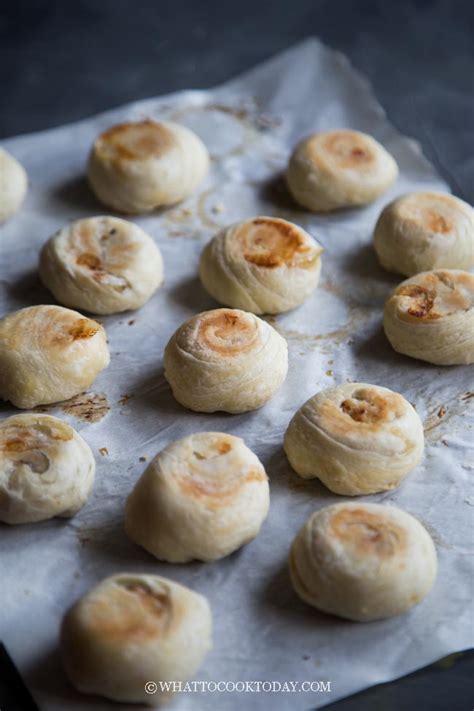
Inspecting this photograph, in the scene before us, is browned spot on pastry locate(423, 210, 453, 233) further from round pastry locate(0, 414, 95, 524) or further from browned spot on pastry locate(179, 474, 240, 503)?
round pastry locate(0, 414, 95, 524)

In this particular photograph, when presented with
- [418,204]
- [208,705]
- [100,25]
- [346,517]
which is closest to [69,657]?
[208,705]

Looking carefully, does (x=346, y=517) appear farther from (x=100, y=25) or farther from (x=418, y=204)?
(x=100, y=25)

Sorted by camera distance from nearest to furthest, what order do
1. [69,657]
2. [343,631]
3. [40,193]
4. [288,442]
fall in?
1. [69,657]
2. [343,631]
3. [288,442]
4. [40,193]

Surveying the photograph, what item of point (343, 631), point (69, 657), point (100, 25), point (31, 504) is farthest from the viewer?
point (100, 25)

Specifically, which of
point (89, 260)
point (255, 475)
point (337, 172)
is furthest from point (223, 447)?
point (337, 172)

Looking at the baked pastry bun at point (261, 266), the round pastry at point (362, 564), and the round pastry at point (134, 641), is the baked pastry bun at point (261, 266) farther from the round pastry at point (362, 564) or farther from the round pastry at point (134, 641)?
the round pastry at point (134, 641)

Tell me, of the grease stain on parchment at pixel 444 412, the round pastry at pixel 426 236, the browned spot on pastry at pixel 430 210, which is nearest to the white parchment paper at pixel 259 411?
the grease stain on parchment at pixel 444 412

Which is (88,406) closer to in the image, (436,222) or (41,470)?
(41,470)
